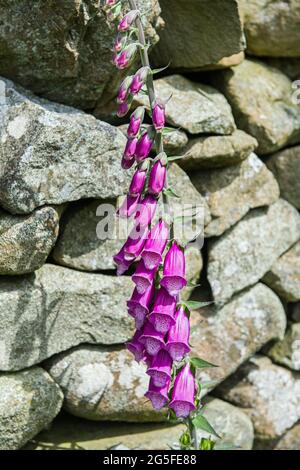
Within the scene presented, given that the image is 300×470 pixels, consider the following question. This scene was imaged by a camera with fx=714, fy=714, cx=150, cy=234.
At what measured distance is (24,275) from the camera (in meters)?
3.16

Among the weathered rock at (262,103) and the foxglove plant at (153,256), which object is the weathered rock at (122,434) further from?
the weathered rock at (262,103)

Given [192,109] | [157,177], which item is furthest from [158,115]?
[192,109]

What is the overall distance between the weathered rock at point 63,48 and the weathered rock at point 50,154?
0.28 ft

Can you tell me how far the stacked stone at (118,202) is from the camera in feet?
9.73

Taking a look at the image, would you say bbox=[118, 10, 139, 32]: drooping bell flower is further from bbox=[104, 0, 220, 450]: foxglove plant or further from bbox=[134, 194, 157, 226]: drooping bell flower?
bbox=[134, 194, 157, 226]: drooping bell flower

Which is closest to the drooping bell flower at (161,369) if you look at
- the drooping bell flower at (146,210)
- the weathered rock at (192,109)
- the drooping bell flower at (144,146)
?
the drooping bell flower at (146,210)

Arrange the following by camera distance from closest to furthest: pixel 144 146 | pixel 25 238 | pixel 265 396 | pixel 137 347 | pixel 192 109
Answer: pixel 144 146 → pixel 137 347 → pixel 25 238 → pixel 192 109 → pixel 265 396

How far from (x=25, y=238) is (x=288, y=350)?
6.08 feet

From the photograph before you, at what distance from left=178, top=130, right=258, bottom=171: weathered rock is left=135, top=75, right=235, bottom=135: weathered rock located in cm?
5

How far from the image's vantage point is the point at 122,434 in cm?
360

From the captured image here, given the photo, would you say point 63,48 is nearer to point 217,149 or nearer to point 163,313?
point 217,149

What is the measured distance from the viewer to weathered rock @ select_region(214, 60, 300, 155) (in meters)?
3.79

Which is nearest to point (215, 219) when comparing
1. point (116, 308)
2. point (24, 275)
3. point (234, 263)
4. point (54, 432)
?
point (234, 263)

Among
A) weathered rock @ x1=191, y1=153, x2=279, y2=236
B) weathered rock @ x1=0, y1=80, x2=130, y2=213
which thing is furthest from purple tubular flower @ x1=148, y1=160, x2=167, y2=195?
weathered rock @ x1=191, y1=153, x2=279, y2=236
